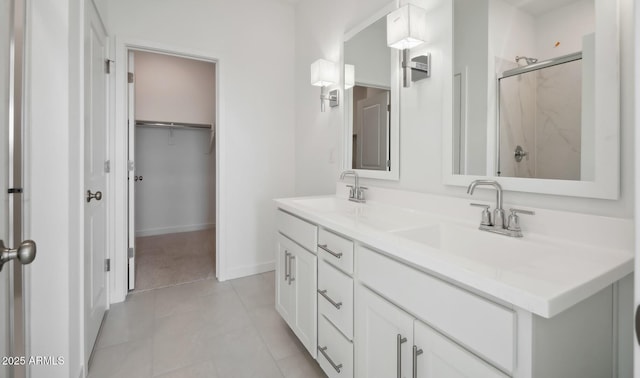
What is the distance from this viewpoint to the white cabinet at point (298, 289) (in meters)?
1.55

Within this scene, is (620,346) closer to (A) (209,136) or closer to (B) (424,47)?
(B) (424,47)

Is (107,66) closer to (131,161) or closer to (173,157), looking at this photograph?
(131,161)

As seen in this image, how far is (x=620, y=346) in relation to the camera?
0.87 m

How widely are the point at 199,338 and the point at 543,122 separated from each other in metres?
2.16

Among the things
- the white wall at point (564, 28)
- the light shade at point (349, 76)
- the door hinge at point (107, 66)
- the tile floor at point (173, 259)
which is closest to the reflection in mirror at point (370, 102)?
the light shade at point (349, 76)

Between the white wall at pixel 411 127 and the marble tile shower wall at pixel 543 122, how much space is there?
0.36 ft

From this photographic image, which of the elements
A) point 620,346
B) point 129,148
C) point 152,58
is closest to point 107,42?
point 129,148

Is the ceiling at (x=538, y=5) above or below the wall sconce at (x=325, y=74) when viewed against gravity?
below

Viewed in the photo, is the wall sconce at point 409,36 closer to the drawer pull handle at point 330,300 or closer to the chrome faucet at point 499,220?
the chrome faucet at point 499,220

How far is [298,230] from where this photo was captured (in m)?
1.69

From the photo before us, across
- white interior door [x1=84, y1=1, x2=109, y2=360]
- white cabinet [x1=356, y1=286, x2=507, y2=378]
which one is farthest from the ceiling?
white interior door [x1=84, y1=1, x2=109, y2=360]

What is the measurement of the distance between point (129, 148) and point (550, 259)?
2.82m

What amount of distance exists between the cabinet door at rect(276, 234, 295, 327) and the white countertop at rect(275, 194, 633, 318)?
44 cm

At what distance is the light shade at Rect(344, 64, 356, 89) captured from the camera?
85.0 inches
